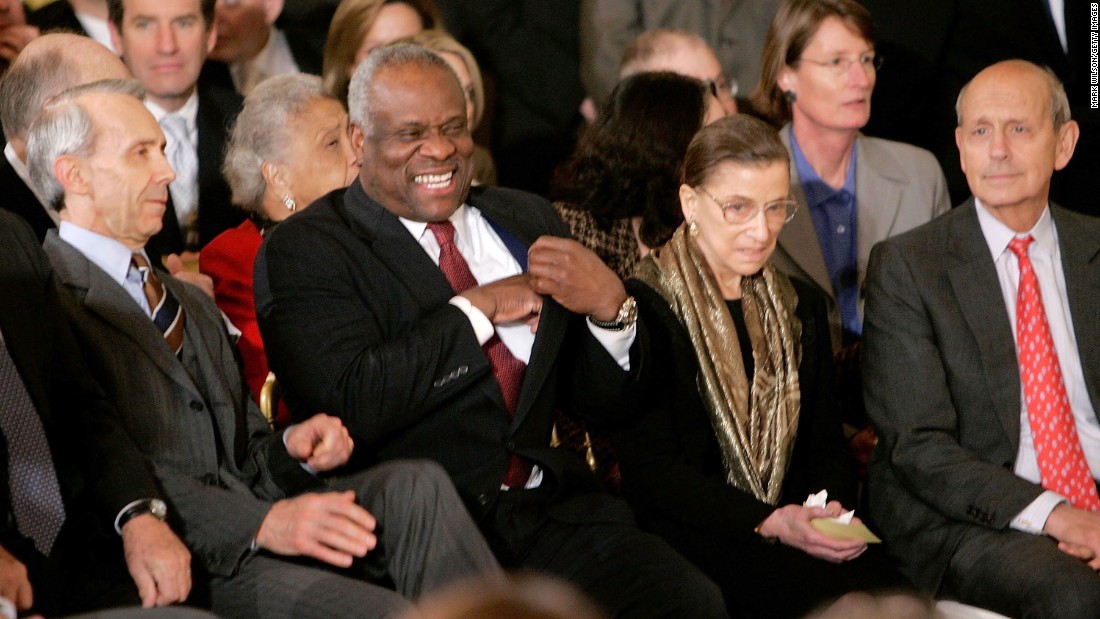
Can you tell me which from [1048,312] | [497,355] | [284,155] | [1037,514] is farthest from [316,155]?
[1037,514]

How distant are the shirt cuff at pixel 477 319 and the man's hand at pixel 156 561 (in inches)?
28.8

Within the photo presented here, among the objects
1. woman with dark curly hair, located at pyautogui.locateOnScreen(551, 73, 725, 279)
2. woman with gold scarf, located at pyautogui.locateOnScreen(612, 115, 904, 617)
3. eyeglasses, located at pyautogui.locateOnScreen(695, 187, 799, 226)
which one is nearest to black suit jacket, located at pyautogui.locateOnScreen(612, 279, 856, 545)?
woman with gold scarf, located at pyautogui.locateOnScreen(612, 115, 904, 617)

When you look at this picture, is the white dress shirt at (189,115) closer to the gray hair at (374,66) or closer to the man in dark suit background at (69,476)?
the gray hair at (374,66)

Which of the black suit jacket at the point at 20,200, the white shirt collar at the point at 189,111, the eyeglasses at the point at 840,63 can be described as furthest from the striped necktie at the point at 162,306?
the eyeglasses at the point at 840,63

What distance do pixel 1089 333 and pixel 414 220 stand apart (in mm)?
1616

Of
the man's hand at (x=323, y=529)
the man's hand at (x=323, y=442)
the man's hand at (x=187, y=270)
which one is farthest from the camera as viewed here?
the man's hand at (x=187, y=270)

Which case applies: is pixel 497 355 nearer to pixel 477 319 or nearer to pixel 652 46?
pixel 477 319

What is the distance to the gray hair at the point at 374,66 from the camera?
10.5ft

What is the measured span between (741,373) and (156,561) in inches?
56.2

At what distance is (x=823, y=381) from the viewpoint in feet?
11.6

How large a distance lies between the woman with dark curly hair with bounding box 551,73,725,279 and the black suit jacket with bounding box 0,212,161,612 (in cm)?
164

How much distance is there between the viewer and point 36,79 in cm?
369

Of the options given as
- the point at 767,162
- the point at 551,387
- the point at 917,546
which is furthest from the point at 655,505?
the point at 767,162

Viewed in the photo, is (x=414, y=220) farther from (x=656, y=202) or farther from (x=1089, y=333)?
(x=1089, y=333)
